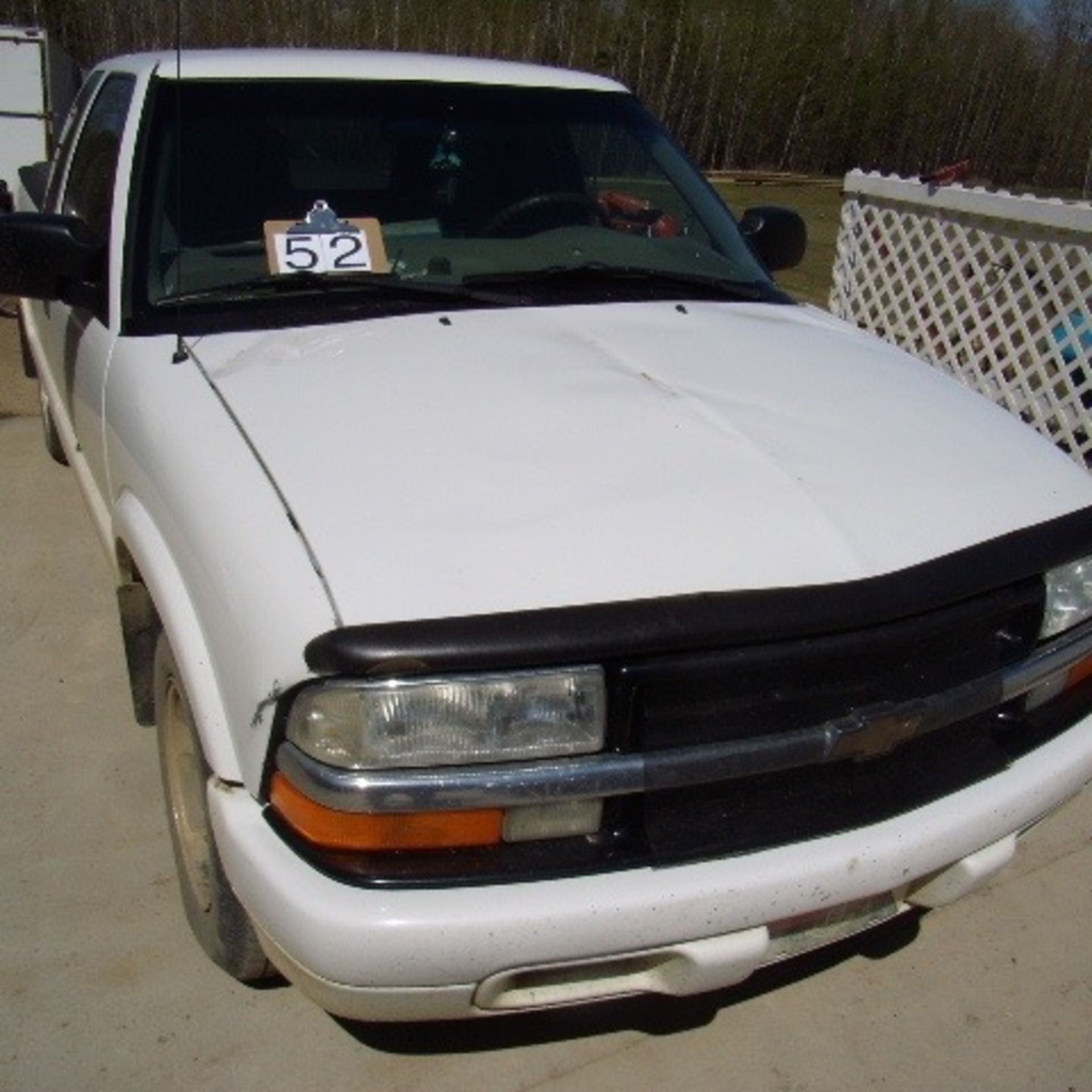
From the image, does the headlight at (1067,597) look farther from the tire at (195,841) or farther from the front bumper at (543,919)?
the tire at (195,841)

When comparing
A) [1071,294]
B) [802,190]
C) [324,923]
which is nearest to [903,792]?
[324,923]

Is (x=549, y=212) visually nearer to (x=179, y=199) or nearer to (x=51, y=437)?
(x=179, y=199)

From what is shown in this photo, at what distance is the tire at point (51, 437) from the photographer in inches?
197

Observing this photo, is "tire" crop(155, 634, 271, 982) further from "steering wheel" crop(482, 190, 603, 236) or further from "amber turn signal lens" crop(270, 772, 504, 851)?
"steering wheel" crop(482, 190, 603, 236)

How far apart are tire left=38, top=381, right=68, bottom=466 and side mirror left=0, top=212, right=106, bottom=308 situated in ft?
6.73

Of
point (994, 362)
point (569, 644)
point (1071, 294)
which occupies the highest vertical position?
point (569, 644)

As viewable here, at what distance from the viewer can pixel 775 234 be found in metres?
3.93

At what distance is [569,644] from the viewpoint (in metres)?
1.75

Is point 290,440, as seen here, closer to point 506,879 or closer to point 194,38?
point 506,879

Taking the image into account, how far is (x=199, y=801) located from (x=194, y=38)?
33.2 feet

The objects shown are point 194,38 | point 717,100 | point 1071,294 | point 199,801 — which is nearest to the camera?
point 199,801

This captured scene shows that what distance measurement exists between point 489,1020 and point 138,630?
3.86 feet

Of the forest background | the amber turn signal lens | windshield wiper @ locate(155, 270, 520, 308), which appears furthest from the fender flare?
the forest background

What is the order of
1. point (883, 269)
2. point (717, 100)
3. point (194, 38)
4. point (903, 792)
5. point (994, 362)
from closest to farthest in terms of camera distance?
point (903, 792)
point (994, 362)
point (883, 269)
point (194, 38)
point (717, 100)
